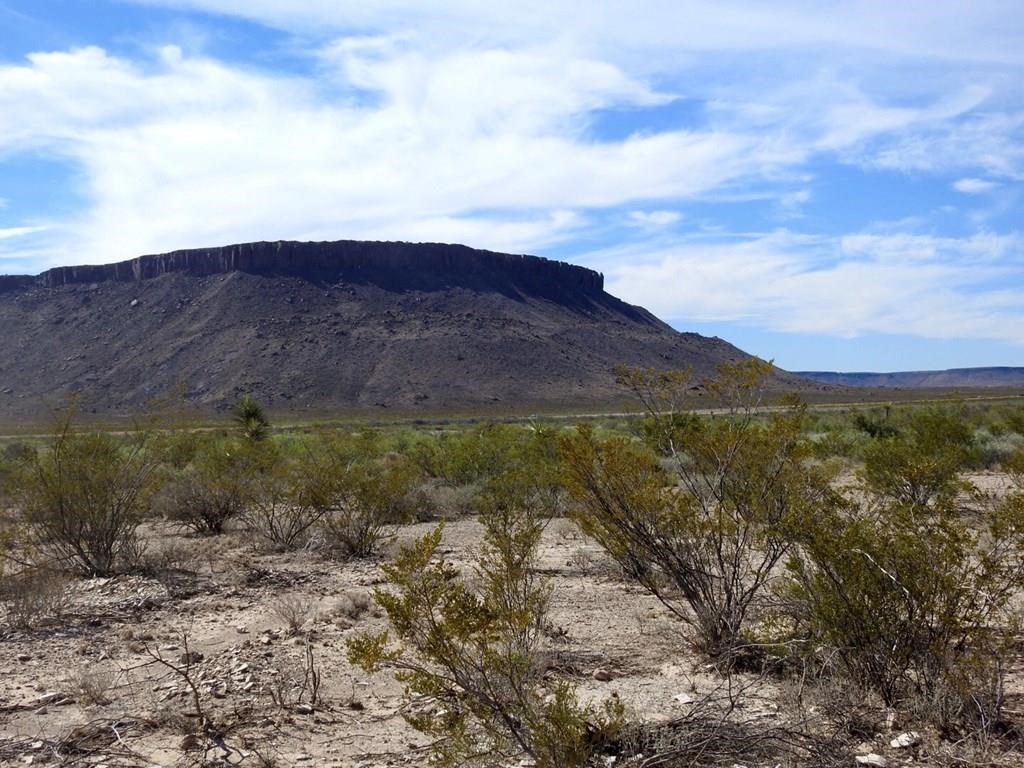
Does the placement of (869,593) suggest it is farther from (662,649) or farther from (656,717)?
(662,649)

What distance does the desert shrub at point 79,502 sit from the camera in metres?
11.9

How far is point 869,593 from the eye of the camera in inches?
247

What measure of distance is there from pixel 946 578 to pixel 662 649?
9.05ft

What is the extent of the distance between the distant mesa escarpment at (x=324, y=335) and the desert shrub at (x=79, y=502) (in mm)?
61390

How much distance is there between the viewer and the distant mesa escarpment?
78.2 m

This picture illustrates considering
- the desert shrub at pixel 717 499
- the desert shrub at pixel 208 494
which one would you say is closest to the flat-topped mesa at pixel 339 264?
the desert shrub at pixel 208 494

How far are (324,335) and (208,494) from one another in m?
71.0

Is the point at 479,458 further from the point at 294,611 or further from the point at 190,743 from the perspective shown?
the point at 190,743

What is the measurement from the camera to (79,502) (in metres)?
11.9

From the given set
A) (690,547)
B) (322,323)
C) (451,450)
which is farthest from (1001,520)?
(322,323)

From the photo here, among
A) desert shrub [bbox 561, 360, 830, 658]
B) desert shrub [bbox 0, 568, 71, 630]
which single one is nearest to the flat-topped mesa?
desert shrub [bbox 0, 568, 71, 630]

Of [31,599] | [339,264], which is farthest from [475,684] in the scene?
[339,264]

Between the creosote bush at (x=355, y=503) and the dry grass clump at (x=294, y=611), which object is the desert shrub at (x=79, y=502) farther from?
the dry grass clump at (x=294, y=611)

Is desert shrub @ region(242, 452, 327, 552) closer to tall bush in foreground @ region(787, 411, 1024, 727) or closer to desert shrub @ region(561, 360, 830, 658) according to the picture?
desert shrub @ region(561, 360, 830, 658)
